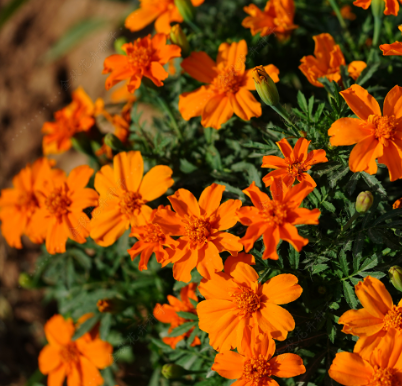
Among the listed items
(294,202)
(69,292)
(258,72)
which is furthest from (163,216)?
(69,292)

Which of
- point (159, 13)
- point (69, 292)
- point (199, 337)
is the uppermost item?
point (159, 13)

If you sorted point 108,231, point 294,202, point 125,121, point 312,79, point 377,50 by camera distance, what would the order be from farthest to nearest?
1. point 125,121
2. point 377,50
3. point 312,79
4. point 108,231
5. point 294,202

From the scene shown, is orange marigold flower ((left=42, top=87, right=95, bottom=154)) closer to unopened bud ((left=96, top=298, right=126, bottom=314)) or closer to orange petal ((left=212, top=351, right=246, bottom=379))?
unopened bud ((left=96, top=298, right=126, bottom=314))

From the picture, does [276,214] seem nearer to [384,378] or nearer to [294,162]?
[294,162]

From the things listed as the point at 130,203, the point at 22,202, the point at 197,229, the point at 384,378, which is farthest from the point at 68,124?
the point at 384,378

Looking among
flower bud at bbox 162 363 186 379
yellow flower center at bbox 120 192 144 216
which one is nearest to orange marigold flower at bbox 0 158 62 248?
yellow flower center at bbox 120 192 144 216

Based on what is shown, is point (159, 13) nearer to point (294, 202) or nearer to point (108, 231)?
point (108, 231)

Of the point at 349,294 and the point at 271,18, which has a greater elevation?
the point at 271,18
